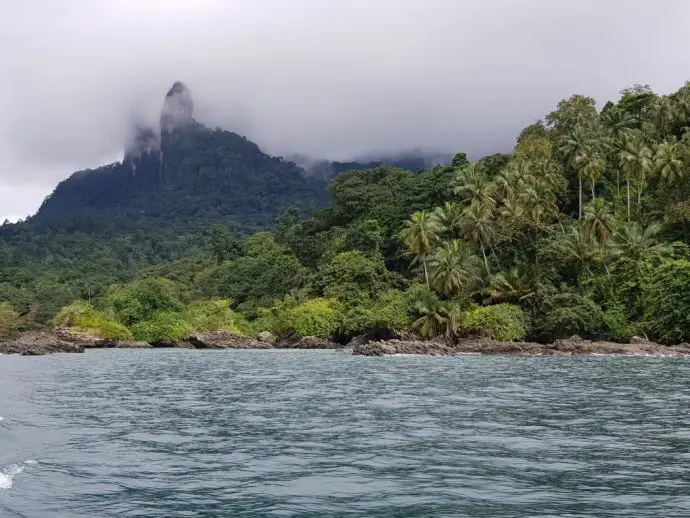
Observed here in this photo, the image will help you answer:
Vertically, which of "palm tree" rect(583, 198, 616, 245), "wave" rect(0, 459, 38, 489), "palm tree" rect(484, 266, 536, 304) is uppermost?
"palm tree" rect(583, 198, 616, 245)

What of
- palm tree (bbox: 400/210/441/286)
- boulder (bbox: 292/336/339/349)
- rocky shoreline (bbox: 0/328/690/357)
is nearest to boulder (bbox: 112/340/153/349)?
rocky shoreline (bbox: 0/328/690/357)

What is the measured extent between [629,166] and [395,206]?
37925 mm

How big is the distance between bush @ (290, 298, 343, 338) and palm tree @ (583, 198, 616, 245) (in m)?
33.2

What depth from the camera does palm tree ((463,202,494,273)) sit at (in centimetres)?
8038

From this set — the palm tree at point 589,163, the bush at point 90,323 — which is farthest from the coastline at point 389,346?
the palm tree at point 589,163

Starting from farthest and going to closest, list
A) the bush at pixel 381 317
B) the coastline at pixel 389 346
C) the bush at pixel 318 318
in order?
the bush at pixel 318 318, the bush at pixel 381 317, the coastline at pixel 389 346

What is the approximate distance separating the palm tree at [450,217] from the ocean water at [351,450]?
5319cm

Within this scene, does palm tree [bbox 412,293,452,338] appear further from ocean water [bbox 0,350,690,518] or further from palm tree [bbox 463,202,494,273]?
ocean water [bbox 0,350,690,518]

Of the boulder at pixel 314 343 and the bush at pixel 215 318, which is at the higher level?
the bush at pixel 215 318

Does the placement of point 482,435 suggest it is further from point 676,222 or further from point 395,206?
point 395,206

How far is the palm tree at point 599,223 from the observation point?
7575cm

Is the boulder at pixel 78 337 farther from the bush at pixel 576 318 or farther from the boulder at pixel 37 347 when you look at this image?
the bush at pixel 576 318

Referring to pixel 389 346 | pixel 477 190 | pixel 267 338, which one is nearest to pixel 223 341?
pixel 267 338

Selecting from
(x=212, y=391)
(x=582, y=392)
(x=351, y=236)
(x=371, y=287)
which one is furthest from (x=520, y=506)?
(x=351, y=236)
